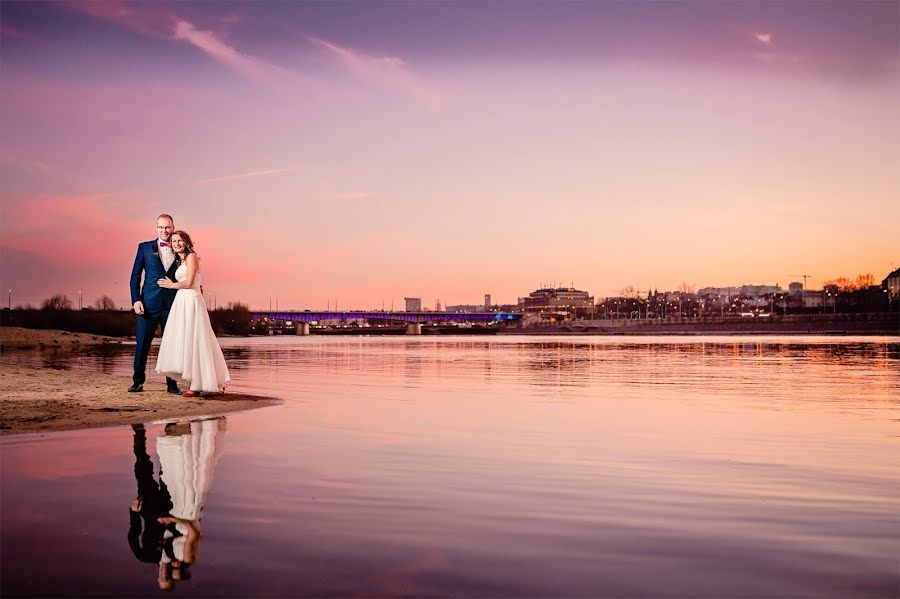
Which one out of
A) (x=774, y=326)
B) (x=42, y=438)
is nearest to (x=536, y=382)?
(x=42, y=438)

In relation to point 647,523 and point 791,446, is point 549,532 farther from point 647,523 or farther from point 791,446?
point 791,446

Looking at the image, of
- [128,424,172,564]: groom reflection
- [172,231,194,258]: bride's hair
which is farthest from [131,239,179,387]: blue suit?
[128,424,172,564]: groom reflection

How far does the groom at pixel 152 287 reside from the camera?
611 inches

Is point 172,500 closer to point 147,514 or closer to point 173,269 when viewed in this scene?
point 147,514

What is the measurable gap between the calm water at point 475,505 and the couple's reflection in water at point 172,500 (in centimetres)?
5

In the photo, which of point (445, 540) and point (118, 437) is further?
point (118, 437)

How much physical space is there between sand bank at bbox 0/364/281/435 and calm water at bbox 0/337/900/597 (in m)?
0.94

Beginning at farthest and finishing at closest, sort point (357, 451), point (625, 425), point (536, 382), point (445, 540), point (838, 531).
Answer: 1. point (536, 382)
2. point (625, 425)
3. point (357, 451)
4. point (838, 531)
5. point (445, 540)

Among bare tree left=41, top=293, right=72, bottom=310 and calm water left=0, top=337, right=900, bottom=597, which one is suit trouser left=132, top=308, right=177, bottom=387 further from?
bare tree left=41, top=293, right=72, bottom=310

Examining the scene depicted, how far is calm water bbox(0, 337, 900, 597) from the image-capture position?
177 inches

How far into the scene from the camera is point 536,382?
22188mm

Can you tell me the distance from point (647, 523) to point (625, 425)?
20.7 feet

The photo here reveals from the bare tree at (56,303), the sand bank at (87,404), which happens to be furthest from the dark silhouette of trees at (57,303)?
the sand bank at (87,404)

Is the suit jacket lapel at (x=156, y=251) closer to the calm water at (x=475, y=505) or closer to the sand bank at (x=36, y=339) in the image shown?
the calm water at (x=475, y=505)
